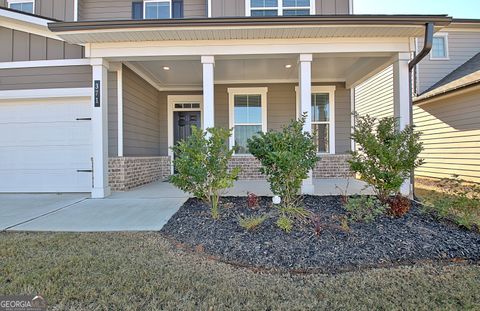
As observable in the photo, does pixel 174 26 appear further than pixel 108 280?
Yes

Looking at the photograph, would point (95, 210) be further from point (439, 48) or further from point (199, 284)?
point (439, 48)

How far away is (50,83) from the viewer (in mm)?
6379

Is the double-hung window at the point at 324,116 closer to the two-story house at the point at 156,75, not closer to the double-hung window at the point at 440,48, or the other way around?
the two-story house at the point at 156,75

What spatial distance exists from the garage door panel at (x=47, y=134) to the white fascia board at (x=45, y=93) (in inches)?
25.0

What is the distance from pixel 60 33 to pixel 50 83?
1627 mm

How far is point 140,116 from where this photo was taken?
7.73m

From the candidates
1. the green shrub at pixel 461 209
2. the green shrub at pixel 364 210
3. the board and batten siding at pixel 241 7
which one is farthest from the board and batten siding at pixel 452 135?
the green shrub at pixel 364 210

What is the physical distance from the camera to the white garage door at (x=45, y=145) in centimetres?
646

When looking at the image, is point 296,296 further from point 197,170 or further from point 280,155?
point 197,170

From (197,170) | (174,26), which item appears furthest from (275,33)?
(197,170)

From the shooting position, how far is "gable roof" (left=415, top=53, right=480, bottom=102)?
7699 millimetres

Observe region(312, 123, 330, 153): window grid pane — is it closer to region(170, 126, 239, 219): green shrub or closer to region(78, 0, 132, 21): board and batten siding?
region(170, 126, 239, 219): green shrub

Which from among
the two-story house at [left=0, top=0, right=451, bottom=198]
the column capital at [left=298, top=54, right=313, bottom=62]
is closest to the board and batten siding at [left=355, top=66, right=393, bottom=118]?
the two-story house at [left=0, top=0, right=451, bottom=198]

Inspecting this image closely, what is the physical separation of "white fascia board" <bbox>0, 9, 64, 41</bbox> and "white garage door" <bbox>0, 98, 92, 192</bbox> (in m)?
1.53
